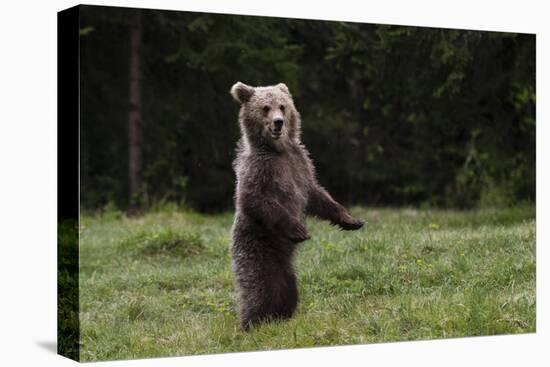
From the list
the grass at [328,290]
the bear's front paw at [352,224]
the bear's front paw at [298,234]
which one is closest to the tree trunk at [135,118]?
the grass at [328,290]

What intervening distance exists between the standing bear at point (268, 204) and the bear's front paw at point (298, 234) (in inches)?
0.5

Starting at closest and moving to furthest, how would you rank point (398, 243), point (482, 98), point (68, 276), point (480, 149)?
point (68, 276)
point (398, 243)
point (482, 98)
point (480, 149)

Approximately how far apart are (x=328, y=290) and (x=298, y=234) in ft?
3.87

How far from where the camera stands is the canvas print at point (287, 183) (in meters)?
7.61

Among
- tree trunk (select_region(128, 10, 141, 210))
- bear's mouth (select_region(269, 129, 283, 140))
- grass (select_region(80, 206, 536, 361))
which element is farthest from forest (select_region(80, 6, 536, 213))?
grass (select_region(80, 206, 536, 361))

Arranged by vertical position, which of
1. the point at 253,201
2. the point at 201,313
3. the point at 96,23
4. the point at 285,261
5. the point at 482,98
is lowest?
the point at 201,313

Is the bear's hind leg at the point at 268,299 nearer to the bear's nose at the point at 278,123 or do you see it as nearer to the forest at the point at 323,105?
the bear's nose at the point at 278,123

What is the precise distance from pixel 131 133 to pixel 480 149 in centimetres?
519

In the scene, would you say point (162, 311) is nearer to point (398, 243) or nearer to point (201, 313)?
point (201, 313)

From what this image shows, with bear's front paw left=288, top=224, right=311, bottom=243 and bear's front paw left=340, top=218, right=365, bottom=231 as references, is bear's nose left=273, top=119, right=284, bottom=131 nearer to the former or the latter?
bear's front paw left=288, top=224, right=311, bottom=243

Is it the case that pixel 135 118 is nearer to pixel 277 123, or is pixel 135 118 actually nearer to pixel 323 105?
pixel 323 105

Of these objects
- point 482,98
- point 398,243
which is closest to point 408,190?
point 482,98

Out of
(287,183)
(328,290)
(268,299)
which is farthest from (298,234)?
(328,290)

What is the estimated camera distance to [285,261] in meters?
7.71
